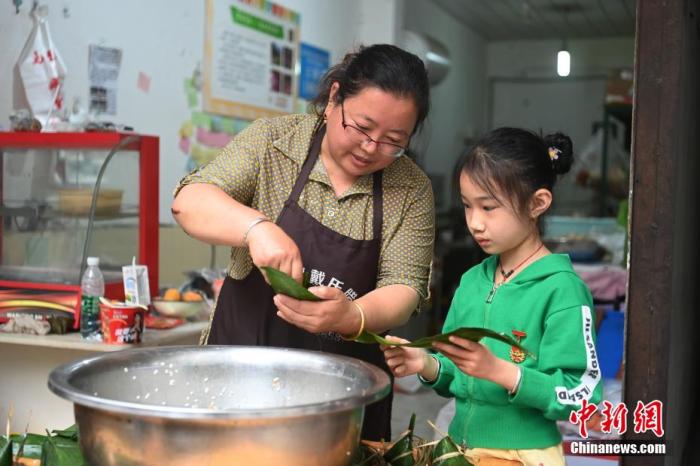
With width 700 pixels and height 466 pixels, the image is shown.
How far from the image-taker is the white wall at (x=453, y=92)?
26.6ft

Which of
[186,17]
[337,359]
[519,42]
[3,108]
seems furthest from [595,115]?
[337,359]

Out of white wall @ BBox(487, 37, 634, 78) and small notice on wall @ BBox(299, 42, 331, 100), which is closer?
small notice on wall @ BBox(299, 42, 331, 100)

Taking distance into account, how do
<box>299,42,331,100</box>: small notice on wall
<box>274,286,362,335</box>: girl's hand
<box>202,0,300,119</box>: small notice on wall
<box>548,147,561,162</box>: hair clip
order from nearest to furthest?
<box>274,286,362,335</box>: girl's hand
<box>548,147,561,162</box>: hair clip
<box>202,0,300,119</box>: small notice on wall
<box>299,42,331,100</box>: small notice on wall

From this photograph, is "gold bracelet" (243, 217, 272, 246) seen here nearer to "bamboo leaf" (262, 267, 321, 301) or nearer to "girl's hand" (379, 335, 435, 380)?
"bamboo leaf" (262, 267, 321, 301)

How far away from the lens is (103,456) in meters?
1.06

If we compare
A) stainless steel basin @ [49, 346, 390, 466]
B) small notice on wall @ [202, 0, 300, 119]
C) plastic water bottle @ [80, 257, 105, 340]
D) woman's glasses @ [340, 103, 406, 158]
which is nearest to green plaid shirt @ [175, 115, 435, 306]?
woman's glasses @ [340, 103, 406, 158]

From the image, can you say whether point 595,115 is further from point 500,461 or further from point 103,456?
point 103,456

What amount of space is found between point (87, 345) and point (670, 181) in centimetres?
190

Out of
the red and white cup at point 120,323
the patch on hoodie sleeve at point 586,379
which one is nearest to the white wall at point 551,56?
the red and white cup at point 120,323

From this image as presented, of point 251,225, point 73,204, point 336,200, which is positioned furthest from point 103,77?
point 251,225

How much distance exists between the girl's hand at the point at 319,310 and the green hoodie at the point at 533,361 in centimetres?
39

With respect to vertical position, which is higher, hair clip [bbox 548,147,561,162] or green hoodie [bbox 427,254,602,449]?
hair clip [bbox 548,147,561,162]

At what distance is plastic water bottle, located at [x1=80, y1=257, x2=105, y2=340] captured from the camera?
282 cm

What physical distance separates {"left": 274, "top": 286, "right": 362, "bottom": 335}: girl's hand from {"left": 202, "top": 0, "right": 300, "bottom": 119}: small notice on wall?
10.5ft
